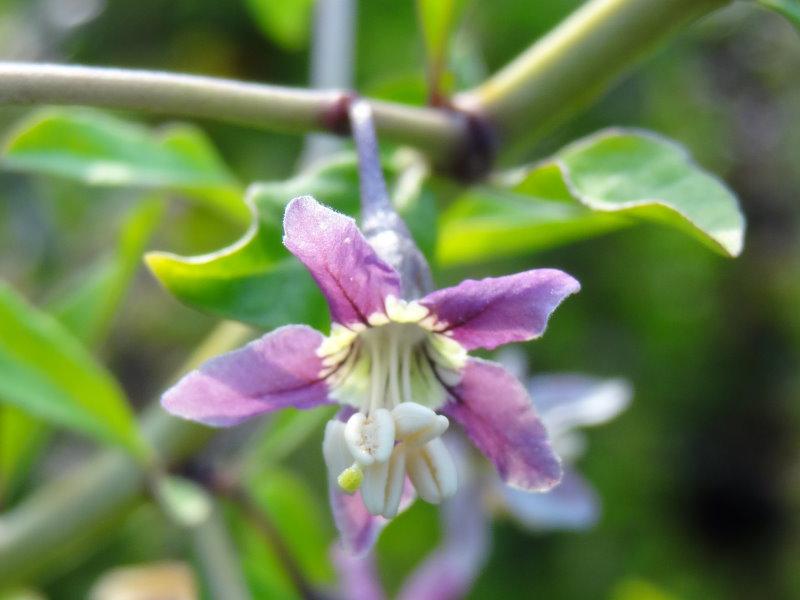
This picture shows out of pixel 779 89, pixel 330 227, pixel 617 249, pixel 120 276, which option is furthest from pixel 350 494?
pixel 779 89

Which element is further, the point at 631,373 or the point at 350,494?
the point at 631,373

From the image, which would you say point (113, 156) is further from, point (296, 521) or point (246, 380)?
point (296, 521)

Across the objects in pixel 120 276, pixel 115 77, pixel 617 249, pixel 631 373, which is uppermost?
pixel 115 77

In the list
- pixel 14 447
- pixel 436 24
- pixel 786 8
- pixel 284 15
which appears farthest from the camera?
pixel 284 15

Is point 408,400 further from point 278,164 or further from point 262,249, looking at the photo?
point 278,164

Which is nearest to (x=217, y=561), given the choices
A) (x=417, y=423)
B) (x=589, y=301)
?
(x=417, y=423)

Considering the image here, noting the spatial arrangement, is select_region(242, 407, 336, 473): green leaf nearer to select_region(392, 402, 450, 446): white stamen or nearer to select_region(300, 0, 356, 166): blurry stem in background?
select_region(300, 0, 356, 166): blurry stem in background

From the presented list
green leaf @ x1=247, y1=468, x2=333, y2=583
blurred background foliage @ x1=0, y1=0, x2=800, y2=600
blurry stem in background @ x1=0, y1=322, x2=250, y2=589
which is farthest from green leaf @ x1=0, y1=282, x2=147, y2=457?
green leaf @ x1=247, y1=468, x2=333, y2=583
